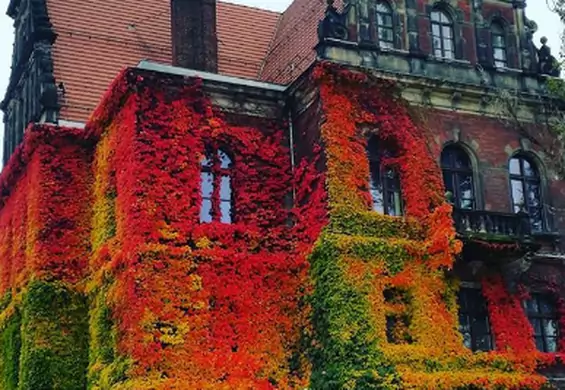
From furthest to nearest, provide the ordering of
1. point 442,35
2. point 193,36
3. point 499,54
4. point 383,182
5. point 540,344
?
point 499,54, point 193,36, point 442,35, point 540,344, point 383,182

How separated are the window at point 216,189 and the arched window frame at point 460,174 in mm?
5656

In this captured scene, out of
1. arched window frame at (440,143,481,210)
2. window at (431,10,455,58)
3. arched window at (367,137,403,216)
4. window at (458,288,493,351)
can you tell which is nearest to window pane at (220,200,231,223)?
arched window at (367,137,403,216)

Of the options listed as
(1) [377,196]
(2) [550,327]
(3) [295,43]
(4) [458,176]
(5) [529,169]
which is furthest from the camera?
Result: (3) [295,43]

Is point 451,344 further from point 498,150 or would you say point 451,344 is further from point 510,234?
point 498,150

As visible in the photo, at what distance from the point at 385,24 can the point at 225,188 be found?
6177 mm

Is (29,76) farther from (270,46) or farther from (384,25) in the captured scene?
(384,25)

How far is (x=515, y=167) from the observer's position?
2645cm

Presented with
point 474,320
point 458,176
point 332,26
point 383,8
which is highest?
point 383,8

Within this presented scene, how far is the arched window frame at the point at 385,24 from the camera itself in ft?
84.4

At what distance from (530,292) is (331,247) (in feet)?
19.2

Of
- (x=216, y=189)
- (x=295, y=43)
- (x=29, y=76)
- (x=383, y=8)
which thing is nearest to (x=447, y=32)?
(x=383, y=8)

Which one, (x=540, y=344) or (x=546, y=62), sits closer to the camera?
(x=540, y=344)

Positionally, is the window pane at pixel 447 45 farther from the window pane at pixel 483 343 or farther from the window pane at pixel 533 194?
the window pane at pixel 483 343

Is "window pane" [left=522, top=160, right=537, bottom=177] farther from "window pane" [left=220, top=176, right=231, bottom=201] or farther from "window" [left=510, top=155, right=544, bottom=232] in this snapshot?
"window pane" [left=220, top=176, right=231, bottom=201]
